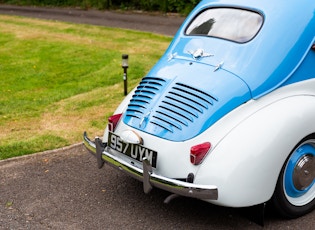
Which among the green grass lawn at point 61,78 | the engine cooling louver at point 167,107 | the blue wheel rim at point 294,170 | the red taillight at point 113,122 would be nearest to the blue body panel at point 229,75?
the engine cooling louver at point 167,107

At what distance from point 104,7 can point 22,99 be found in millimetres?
12726

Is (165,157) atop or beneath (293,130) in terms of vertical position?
beneath

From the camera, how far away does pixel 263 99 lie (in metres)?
3.98

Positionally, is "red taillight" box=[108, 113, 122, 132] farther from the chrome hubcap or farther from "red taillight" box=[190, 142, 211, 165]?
the chrome hubcap

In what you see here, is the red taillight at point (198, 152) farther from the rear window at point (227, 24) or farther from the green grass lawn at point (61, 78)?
the green grass lawn at point (61, 78)

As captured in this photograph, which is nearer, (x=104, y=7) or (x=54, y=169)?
(x=54, y=169)

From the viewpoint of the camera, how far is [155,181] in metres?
3.74

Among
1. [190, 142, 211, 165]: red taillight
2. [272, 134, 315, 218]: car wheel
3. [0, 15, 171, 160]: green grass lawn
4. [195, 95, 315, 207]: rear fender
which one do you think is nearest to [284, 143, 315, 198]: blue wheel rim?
[272, 134, 315, 218]: car wheel

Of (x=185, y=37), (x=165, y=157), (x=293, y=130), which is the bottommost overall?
(x=165, y=157)

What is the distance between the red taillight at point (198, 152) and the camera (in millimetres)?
3732

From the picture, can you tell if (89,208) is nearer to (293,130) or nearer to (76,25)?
(293,130)

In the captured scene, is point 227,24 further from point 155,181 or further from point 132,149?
→ point 155,181

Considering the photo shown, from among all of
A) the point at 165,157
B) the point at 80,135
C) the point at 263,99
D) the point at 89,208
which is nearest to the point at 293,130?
the point at 263,99

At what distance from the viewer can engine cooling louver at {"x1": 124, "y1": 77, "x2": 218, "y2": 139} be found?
3.99 metres
